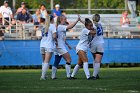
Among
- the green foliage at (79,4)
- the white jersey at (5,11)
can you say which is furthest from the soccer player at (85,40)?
the green foliage at (79,4)

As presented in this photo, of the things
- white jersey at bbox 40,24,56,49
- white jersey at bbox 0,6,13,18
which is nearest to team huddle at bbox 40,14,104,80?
white jersey at bbox 40,24,56,49

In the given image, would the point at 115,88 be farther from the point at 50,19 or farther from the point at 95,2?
the point at 95,2

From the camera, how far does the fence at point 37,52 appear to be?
3156cm

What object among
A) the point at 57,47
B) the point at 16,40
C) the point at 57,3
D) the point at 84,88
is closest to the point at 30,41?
the point at 16,40

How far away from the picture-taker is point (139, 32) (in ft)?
116

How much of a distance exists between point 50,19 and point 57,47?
1.07 m

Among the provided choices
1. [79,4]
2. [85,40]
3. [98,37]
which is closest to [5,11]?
[79,4]

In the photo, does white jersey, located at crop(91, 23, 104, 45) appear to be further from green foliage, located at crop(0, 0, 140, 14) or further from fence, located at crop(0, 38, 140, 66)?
green foliage, located at crop(0, 0, 140, 14)

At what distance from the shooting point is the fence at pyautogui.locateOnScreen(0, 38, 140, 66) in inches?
1243

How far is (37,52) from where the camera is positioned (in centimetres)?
3177

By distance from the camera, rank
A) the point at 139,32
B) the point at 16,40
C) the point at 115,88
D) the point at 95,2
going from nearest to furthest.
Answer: the point at 115,88
the point at 16,40
the point at 139,32
the point at 95,2

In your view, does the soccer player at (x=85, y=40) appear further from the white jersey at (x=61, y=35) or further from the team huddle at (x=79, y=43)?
the white jersey at (x=61, y=35)

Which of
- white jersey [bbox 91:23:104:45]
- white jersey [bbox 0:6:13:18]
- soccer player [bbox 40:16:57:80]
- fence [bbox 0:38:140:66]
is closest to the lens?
soccer player [bbox 40:16:57:80]

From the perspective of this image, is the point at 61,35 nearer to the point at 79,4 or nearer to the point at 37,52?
the point at 37,52
